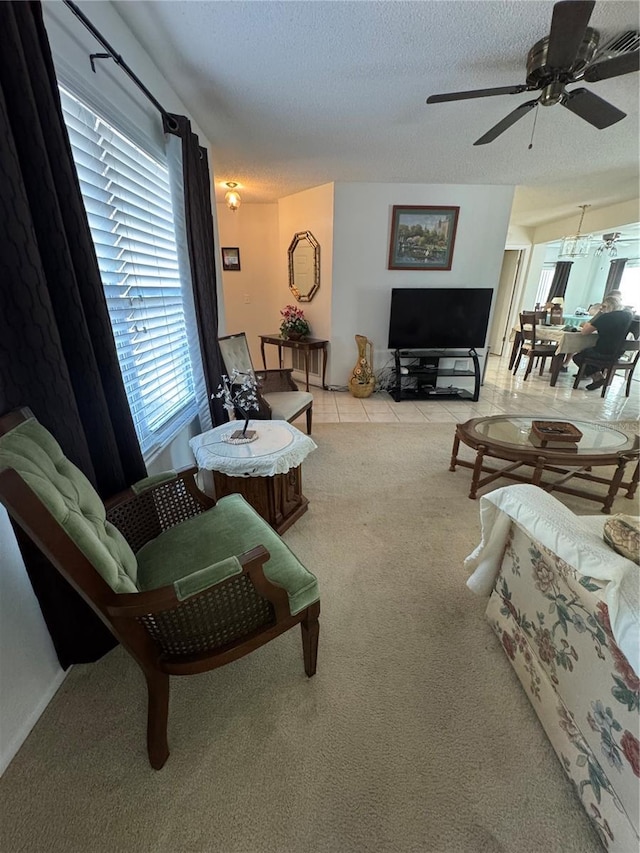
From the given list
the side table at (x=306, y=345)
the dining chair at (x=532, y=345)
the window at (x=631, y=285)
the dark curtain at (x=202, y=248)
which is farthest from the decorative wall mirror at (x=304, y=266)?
the window at (x=631, y=285)

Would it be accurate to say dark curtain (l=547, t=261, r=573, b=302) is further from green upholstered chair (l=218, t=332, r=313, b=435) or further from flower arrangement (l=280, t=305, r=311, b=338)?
green upholstered chair (l=218, t=332, r=313, b=435)

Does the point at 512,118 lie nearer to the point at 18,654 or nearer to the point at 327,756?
the point at 327,756

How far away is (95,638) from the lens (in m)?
1.29

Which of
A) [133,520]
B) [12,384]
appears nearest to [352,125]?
[12,384]

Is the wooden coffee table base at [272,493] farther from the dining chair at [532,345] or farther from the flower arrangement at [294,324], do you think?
the dining chair at [532,345]

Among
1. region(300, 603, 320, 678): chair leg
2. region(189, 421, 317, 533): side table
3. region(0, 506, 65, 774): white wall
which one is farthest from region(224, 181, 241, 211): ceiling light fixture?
region(300, 603, 320, 678): chair leg

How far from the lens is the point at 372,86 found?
6.79 feet

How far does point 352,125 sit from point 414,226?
74.1 inches

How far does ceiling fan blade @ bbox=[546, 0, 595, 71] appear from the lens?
1.24 metres

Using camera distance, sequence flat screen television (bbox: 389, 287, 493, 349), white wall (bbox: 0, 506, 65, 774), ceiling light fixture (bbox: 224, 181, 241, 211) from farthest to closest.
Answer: flat screen television (bbox: 389, 287, 493, 349) < ceiling light fixture (bbox: 224, 181, 241, 211) < white wall (bbox: 0, 506, 65, 774)

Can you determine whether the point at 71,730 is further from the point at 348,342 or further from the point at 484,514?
the point at 348,342

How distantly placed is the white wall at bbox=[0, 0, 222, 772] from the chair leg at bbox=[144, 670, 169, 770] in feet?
1.45

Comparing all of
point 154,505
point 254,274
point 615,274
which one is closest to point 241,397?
point 154,505

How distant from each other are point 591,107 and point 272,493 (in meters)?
2.61
